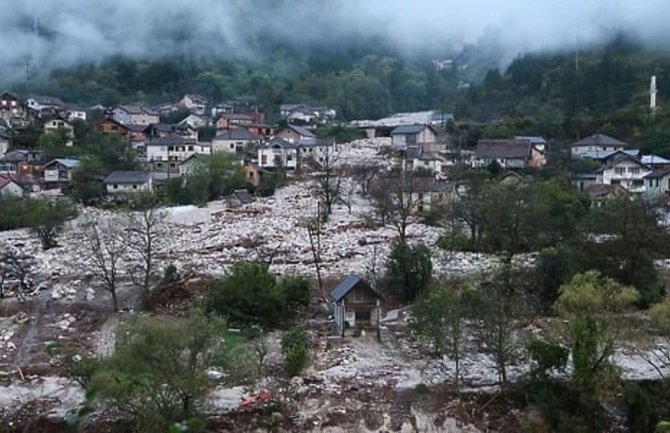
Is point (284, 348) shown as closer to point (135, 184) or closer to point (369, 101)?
point (135, 184)

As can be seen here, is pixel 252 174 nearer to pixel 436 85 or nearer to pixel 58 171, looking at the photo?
pixel 58 171

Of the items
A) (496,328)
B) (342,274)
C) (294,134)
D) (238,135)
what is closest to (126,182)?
(238,135)

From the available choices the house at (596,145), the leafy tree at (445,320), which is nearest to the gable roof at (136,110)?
the house at (596,145)

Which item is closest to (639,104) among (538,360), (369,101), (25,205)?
(369,101)

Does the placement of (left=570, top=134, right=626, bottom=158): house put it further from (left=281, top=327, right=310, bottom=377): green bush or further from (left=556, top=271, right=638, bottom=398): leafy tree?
(left=281, top=327, right=310, bottom=377): green bush

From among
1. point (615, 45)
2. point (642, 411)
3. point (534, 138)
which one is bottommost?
point (642, 411)

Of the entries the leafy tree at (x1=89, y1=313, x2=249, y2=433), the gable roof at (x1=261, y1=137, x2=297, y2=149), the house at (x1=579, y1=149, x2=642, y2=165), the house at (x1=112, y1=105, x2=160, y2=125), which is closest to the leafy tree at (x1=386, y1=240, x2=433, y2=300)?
the leafy tree at (x1=89, y1=313, x2=249, y2=433)
